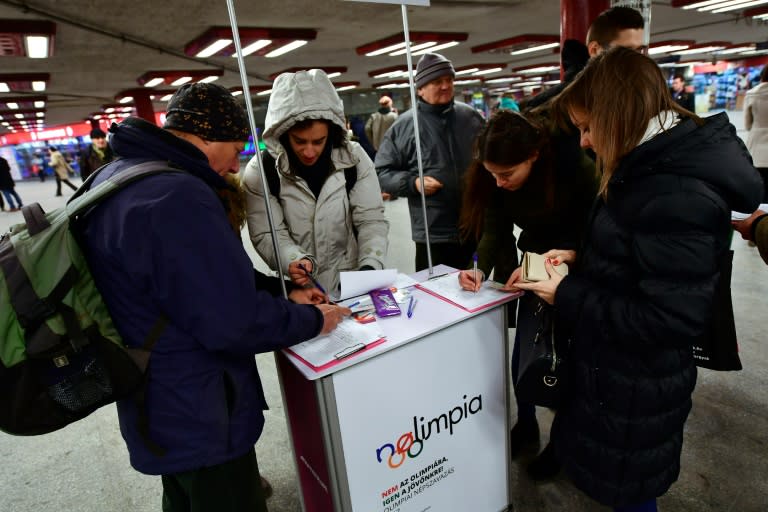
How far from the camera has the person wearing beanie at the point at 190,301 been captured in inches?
35.4

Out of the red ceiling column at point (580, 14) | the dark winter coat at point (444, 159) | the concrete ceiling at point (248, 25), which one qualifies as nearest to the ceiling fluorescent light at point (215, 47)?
the concrete ceiling at point (248, 25)

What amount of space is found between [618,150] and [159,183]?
0.99m

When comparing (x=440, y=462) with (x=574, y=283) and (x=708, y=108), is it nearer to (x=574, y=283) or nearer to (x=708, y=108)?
(x=574, y=283)

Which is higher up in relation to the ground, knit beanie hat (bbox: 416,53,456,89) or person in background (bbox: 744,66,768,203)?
knit beanie hat (bbox: 416,53,456,89)

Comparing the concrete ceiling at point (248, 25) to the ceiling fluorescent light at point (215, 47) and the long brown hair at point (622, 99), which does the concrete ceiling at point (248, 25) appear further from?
the long brown hair at point (622, 99)

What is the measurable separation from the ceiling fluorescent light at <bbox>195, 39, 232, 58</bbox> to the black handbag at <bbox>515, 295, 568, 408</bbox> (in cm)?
598

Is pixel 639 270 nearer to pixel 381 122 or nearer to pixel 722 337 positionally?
pixel 722 337

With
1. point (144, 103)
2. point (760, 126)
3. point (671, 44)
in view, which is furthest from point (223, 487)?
point (671, 44)

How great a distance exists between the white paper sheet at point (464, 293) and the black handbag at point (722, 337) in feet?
1.95

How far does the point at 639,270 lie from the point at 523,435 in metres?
1.23

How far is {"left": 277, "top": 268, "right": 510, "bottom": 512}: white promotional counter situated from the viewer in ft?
3.88

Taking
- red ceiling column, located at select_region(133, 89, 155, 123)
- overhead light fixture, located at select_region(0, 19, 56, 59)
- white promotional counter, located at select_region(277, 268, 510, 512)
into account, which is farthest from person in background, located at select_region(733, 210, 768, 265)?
red ceiling column, located at select_region(133, 89, 155, 123)

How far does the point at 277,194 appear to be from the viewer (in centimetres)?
165

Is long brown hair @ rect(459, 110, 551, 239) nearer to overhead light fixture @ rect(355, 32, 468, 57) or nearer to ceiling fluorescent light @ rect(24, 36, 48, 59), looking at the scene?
ceiling fluorescent light @ rect(24, 36, 48, 59)
